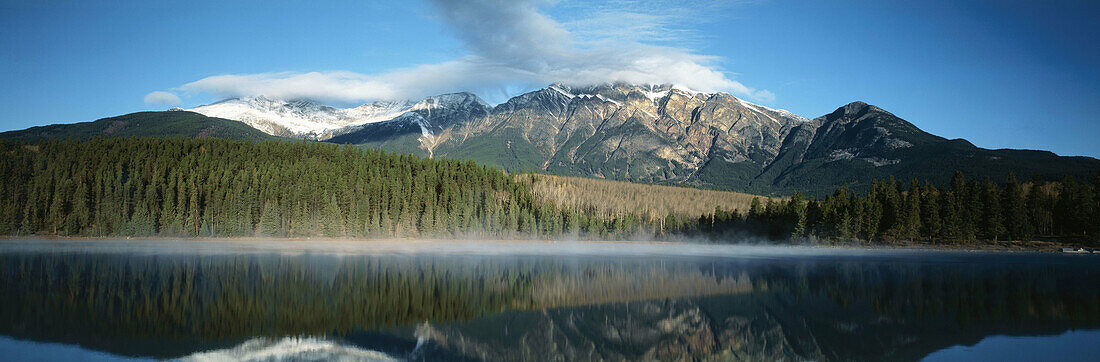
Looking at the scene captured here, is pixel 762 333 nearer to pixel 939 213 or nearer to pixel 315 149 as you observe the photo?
pixel 939 213

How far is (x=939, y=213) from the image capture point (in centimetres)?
9088

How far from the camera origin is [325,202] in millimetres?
95312

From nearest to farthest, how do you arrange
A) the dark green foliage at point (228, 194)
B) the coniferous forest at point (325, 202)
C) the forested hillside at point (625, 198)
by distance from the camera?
1. the coniferous forest at point (325, 202)
2. the dark green foliage at point (228, 194)
3. the forested hillside at point (625, 198)

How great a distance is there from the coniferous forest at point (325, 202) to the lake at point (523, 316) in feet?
172

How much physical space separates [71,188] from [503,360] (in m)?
97.6

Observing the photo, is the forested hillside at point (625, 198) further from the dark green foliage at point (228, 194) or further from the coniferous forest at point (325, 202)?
the dark green foliage at point (228, 194)

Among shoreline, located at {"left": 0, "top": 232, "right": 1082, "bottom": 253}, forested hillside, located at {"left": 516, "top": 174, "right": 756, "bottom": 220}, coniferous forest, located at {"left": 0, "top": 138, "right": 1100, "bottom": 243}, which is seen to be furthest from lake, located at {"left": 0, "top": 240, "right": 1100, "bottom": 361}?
forested hillside, located at {"left": 516, "top": 174, "right": 756, "bottom": 220}

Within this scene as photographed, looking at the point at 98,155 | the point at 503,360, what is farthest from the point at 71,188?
the point at 503,360

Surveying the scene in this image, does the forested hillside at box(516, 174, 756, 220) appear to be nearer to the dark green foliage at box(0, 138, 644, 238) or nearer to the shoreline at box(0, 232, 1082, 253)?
the dark green foliage at box(0, 138, 644, 238)

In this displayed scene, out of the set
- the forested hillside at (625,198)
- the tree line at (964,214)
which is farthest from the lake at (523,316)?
the forested hillside at (625,198)

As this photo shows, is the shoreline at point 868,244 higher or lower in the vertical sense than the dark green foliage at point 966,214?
lower

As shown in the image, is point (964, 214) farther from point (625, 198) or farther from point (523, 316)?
point (523, 316)

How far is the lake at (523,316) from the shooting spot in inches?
723

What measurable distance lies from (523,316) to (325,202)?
7795 centimetres
